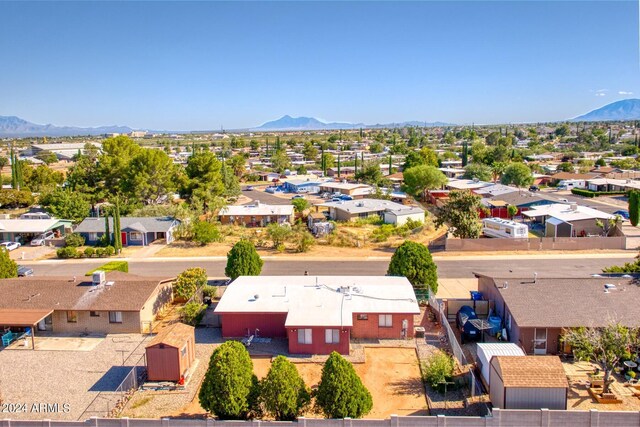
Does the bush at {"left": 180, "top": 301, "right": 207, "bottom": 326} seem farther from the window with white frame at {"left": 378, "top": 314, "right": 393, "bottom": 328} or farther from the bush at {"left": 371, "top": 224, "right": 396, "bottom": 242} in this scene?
the bush at {"left": 371, "top": 224, "right": 396, "bottom": 242}

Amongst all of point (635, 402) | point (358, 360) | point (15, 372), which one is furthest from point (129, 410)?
point (635, 402)

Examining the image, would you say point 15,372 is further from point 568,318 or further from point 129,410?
point 568,318

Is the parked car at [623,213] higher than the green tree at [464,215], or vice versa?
the green tree at [464,215]

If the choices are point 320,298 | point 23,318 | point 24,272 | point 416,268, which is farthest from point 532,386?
point 24,272

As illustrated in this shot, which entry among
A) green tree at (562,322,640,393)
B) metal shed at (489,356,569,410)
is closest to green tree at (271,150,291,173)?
green tree at (562,322,640,393)

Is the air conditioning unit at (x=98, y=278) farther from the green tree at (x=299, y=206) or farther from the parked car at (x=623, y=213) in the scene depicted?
the parked car at (x=623, y=213)

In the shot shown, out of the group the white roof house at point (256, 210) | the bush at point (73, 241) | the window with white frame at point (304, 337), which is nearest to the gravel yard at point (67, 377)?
the window with white frame at point (304, 337)

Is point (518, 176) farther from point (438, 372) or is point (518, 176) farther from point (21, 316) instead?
point (21, 316)
